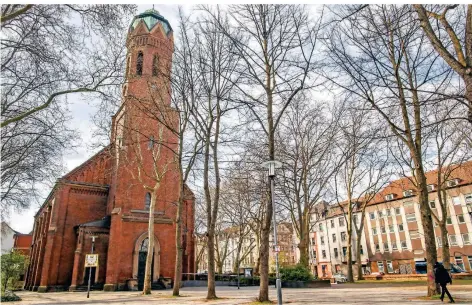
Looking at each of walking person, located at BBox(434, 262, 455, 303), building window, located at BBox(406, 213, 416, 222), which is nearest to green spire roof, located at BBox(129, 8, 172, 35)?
walking person, located at BBox(434, 262, 455, 303)

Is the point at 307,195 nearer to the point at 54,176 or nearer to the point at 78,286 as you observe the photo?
the point at 54,176

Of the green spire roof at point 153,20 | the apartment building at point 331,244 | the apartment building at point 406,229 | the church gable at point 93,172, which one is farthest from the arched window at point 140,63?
the apartment building at point 331,244

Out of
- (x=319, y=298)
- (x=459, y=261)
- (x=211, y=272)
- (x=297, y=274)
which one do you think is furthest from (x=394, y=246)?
(x=211, y=272)

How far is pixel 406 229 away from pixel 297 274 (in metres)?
33.9

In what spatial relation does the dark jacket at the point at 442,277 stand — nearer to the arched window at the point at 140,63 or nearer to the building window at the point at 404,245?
the arched window at the point at 140,63

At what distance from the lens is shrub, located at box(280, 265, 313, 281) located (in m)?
23.4

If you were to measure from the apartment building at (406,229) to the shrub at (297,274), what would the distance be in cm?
1753

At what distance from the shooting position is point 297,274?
77.4 ft

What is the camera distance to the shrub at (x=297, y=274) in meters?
23.4

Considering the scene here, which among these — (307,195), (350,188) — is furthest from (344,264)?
(307,195)

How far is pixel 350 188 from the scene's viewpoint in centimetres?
2778

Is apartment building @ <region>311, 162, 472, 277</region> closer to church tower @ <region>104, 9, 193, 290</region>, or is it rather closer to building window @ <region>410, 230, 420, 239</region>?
building window @ <region>410, 230, 420, 239</region>

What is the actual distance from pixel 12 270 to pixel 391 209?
169ft

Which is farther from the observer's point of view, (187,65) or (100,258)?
(100,258)
